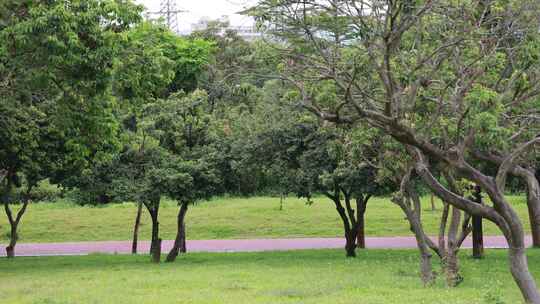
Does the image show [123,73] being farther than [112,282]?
No

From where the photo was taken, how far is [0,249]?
3312 centimetres

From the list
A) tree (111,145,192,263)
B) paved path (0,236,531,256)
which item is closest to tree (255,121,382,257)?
tree (111,145,192,263)

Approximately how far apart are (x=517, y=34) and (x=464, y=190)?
4061mm

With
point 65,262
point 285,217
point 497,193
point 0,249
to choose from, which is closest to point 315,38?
point 497,193

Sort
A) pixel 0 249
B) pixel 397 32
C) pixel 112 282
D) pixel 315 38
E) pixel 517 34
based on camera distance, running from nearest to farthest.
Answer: pixel 397 32, pixel 315 38, pixel 517 34, pixel 112 282, pixel 0 249

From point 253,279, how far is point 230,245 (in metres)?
15.0

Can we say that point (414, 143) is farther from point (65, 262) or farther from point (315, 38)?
point (65, 262)

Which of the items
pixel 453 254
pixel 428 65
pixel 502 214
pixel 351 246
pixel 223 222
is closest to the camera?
pixel 502 214

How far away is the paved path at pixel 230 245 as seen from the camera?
1214 inches

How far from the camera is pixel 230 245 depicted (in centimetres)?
3247

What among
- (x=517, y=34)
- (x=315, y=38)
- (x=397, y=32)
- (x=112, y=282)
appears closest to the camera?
(x=397, y=32)

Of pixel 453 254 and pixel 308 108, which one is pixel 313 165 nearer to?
pixel 453 254

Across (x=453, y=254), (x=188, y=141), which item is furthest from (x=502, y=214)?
(x=188, y=141)

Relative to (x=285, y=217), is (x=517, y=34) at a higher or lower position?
higher
